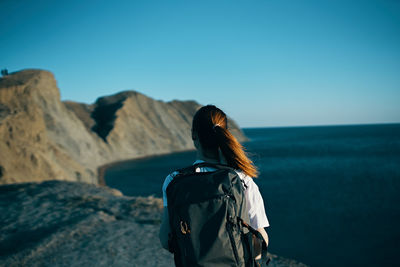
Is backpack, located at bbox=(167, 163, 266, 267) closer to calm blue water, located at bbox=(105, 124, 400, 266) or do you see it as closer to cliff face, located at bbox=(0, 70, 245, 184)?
calm blue water, located at bbox=(105, 124, 400, 266)

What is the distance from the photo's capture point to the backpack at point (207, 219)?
4.53ft

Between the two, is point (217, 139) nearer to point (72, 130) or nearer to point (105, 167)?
point (72, 130)

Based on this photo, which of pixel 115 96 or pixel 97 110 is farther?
pixel 115 96

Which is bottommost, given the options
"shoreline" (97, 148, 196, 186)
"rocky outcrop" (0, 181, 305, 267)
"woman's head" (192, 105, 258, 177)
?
"shoreline" (97, 148, 196, 186)

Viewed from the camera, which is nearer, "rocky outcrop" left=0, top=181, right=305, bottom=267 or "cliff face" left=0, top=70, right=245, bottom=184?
"rocky outcrop" left=0, top=181, right=305, bottom=267

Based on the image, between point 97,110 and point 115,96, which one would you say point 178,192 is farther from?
point 115,96

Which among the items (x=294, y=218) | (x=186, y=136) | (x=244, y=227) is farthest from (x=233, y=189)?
(x=186, y=136)

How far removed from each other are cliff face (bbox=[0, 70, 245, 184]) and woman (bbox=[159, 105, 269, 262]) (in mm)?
12645

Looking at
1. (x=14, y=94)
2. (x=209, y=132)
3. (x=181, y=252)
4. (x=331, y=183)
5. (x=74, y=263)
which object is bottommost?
(x=331, y=183)

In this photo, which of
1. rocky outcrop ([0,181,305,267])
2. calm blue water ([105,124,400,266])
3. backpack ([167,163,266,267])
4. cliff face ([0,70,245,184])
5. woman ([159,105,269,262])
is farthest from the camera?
cliff face ([0,70,245,184])

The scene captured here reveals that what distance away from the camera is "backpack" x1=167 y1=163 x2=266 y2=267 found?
4.53 ft

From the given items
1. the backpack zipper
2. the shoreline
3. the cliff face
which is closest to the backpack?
the backpack zipper

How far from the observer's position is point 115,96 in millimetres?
61469

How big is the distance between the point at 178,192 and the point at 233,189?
31 centimetres
